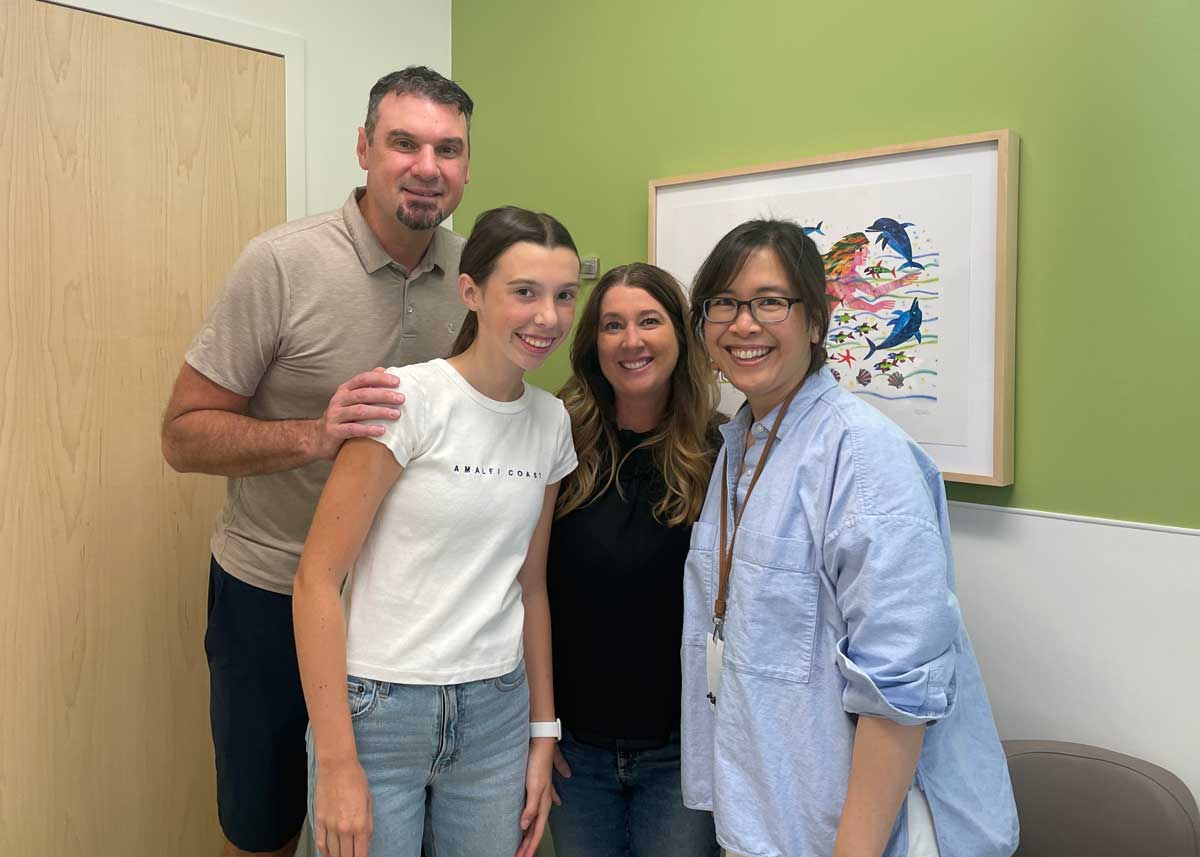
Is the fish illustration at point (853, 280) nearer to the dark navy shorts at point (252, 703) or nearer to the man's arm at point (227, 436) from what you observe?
the man's arm at point (227, 436)

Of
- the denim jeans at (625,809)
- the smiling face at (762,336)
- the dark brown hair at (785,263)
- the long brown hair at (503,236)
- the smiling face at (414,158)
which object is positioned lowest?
the denim jeans at (625,809)

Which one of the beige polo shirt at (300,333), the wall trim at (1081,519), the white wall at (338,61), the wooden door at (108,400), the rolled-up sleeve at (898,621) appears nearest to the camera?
the rolled-up sleeve at (898,621)

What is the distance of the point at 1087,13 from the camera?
155 cm

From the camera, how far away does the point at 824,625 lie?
1176mm

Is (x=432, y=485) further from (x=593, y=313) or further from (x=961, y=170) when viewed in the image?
(x=961, y=170)

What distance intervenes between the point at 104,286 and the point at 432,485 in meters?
1.32

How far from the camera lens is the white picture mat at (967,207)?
1.66m

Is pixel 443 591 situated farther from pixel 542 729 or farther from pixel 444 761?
pixel 542 729

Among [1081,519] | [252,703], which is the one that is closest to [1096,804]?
[1081,519]

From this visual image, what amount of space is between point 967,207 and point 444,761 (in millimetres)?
1334

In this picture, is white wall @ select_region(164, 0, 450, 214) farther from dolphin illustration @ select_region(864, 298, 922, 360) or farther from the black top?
dolphin illustration @ select_region(864, 298, 922, 360)

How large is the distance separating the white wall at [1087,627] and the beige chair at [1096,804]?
70 millimetres

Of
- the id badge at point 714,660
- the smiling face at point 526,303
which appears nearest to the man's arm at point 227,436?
the smiling face at point 526,303

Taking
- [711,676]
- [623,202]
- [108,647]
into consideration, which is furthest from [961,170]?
[108,647]
